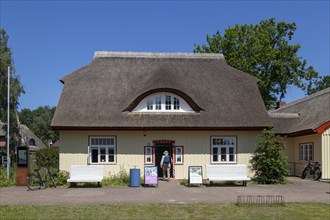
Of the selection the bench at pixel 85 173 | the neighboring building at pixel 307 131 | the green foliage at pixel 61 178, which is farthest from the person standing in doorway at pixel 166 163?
the neighboring building at pixel 307 131

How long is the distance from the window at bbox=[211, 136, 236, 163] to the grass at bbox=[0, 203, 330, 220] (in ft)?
34.3

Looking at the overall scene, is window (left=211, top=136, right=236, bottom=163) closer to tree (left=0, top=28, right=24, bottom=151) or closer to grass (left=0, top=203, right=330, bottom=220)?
grass (left=0, top=203, right=330, bottom=220)

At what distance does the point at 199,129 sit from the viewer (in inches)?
950

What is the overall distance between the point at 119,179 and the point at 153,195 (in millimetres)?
5873

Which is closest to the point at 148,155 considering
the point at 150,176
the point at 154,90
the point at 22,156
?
the point at 154,90

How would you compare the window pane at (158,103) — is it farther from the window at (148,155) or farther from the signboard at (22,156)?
the signboard at (22,156)

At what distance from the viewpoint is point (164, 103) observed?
2498cm

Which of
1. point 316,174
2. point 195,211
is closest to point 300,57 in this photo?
point 316,174

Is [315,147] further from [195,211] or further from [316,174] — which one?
[195,211]

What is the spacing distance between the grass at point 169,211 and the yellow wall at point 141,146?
33.8 ft

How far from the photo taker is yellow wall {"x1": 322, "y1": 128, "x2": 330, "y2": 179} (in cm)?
2433

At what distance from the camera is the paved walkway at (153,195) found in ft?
50.0

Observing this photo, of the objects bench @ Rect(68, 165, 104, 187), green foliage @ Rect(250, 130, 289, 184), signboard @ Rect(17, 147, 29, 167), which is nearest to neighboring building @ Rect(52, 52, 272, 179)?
green foliage @ Rect(250, 130, 289, 184)

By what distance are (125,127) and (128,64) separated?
20.1 feet
